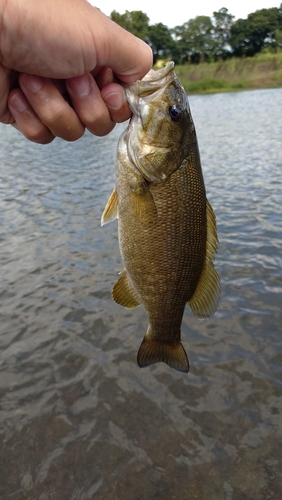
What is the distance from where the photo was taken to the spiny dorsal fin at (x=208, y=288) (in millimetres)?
2539

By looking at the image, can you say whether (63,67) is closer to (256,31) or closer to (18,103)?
(18,103)

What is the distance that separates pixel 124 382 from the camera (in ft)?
16.4

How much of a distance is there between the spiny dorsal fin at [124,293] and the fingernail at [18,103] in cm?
116

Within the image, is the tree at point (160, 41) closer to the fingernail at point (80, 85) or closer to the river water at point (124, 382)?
the river water at point (124, 382)

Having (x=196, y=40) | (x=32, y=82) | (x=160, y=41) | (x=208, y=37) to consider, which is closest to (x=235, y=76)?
(x=160, y=41)

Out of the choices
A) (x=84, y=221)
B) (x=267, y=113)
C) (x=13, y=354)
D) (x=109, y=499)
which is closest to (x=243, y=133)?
(x=267, y=113)

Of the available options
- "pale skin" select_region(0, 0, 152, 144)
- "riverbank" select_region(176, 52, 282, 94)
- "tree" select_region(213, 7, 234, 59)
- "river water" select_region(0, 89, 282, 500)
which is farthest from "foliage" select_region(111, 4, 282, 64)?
"pale skin" select_region(0, 0, 152, 144)

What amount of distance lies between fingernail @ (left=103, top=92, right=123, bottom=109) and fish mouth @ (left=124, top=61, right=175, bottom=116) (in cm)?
5

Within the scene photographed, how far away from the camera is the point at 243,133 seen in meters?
19.9

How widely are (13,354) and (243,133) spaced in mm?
17222

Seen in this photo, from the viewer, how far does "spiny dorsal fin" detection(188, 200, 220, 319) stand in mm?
2539

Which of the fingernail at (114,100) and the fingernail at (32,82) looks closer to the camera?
the fingernail at (32,82)

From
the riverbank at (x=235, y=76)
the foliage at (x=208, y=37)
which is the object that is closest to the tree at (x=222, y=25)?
the foliage at (x=208, y=37)

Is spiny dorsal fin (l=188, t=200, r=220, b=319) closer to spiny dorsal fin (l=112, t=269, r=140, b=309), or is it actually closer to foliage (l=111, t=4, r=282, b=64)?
spiny dorsal fin (l=112, t=269, r=140, b=309)
